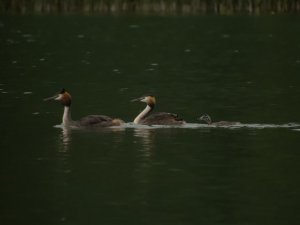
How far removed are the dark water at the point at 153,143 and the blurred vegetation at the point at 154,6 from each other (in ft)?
83.9

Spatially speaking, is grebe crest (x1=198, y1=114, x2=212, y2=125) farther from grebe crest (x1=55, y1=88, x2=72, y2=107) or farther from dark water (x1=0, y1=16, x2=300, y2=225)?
grebe crest (x1=55, y1=88, x2=72, y2=107)

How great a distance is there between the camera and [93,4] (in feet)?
269

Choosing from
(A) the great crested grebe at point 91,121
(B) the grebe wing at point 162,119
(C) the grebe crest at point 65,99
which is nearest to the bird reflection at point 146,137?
(B) the grebe wing at point 162,119

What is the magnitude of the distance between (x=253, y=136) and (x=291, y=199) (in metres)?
6.98

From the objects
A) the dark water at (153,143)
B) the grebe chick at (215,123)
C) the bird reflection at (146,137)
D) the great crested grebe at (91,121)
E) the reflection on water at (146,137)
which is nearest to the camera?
the dark water at (153,143)

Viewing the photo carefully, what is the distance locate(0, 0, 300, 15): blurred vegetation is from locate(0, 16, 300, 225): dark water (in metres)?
25.6

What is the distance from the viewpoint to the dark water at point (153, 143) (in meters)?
16.1

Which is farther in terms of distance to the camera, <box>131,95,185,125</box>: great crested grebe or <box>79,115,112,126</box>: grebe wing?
<box>131,95,185,125</box>: great crested grebe

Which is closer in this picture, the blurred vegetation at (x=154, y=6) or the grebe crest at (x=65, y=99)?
the grebe crest at (x=65, y=99)

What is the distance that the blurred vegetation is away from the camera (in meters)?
78.4

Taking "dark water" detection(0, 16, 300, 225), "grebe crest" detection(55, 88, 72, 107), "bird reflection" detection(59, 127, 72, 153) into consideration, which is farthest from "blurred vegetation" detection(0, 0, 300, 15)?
"bird reflection" detection(59, 127, 72, 153)

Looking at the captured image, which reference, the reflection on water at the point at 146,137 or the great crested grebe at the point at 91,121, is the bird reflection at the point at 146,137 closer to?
the reflection on water at the point at 146,137

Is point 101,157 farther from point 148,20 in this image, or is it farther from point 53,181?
point 148,20

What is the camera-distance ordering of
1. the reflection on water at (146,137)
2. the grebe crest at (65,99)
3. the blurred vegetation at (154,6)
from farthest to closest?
the blurred vegetation at (154,6) → the grebe crest at (65,99) → the reflection on water at (146,137)
